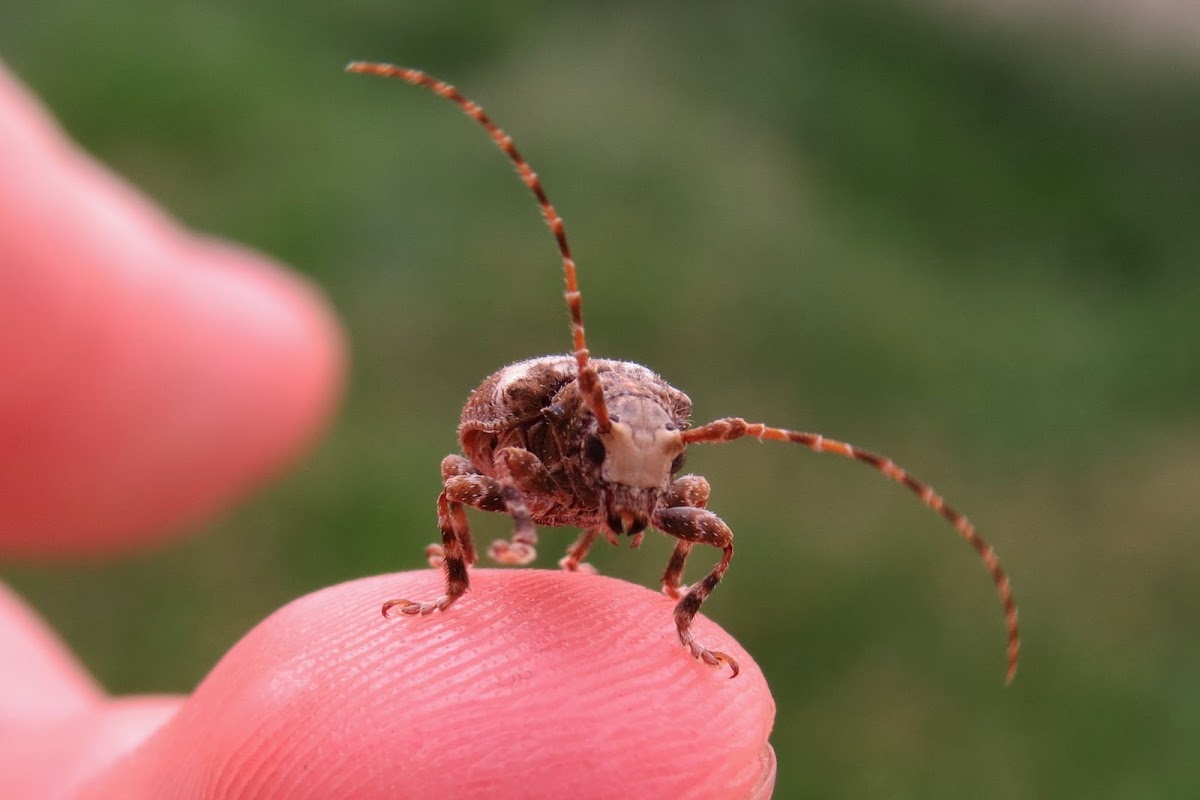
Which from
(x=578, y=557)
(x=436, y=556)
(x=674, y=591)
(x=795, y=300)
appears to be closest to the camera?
(x=674, y=591)

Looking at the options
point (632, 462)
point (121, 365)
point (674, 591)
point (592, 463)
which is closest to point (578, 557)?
point (674, 591)

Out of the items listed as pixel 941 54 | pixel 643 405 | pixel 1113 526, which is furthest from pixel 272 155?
pixel 643 405

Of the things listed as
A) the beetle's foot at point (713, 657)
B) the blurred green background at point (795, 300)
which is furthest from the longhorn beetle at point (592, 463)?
the blurred green background at point (795, 300)

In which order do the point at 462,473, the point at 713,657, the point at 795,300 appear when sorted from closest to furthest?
1. the point at 713,657
2. the point at 462,473
3. the point at 795,300

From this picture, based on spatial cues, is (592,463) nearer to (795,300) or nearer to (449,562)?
(449,562)

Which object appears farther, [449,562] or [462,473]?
[462,473]

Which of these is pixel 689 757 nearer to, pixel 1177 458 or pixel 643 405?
pixel 643 405
